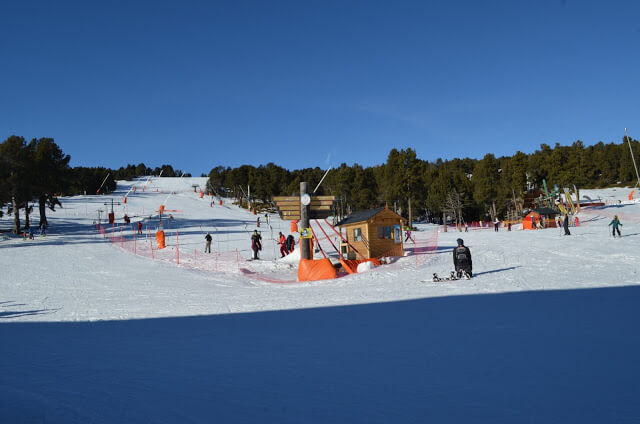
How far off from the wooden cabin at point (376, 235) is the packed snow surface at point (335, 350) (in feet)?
20.5

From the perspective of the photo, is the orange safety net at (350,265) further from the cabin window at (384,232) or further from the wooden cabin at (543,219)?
the wooden cabin at (543,219)

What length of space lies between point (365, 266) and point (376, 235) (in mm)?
3613

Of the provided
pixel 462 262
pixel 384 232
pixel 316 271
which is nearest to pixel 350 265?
pixel 316 271

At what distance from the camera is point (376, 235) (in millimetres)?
21047

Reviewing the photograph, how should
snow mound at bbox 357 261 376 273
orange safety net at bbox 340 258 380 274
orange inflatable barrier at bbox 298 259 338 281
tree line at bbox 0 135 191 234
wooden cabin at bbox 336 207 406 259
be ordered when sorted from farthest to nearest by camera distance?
tree line at bbox 0 135 191 234 → wooden cabin at bbox 336 207 406 259 → orange safety net at bbox 340 258 380 274 → snow mound at bbox 357 261 376 273 → orange inflatable barrier at bbox 298 259 338 281

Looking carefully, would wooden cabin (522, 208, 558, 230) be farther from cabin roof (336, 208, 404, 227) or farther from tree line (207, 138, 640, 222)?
cabin roof (336, 208, 404, 227)

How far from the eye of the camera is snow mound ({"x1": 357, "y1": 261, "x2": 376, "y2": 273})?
17547mm

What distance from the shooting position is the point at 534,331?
6.61 m

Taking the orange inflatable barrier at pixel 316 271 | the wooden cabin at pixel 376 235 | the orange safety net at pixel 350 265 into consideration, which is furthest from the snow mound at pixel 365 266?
the wooden cabin at pixel 376 235

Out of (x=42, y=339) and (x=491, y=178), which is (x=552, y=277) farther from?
(x=491, y=178)

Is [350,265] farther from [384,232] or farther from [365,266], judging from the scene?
[384,232]

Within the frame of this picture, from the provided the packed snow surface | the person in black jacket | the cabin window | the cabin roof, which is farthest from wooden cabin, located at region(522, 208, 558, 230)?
the person in black jacket

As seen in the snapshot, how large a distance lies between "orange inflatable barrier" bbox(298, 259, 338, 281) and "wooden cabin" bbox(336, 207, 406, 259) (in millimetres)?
3938

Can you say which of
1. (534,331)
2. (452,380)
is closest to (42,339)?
(452,380)
